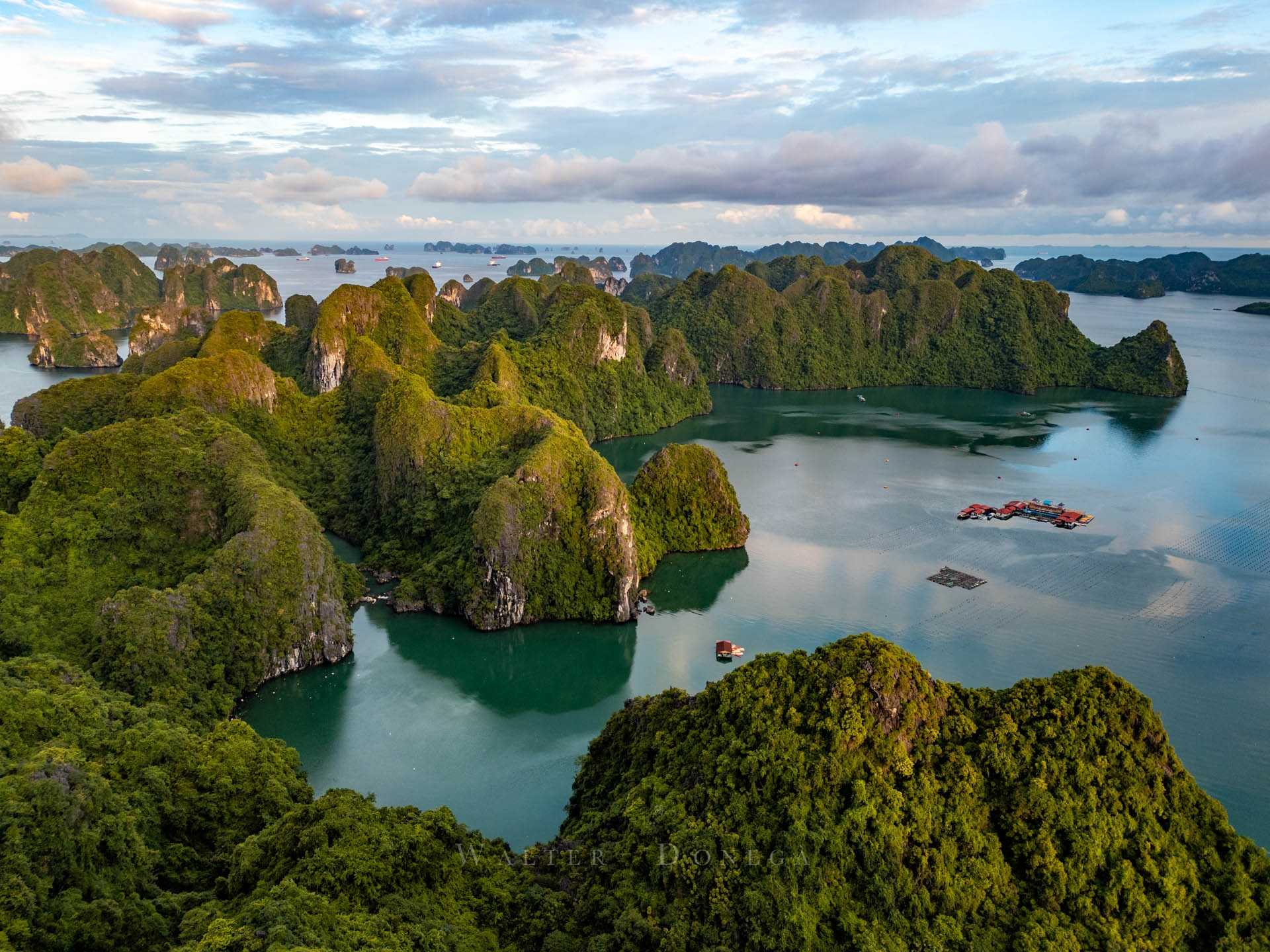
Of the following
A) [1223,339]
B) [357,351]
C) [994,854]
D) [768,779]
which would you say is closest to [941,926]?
[994,854]

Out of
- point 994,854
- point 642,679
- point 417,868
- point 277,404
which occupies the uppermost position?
point 277,404

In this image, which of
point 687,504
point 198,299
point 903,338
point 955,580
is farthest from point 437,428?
point 198,299

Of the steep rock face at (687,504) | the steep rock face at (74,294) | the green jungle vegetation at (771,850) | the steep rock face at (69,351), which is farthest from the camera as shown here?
the steep rock face at (74,294)

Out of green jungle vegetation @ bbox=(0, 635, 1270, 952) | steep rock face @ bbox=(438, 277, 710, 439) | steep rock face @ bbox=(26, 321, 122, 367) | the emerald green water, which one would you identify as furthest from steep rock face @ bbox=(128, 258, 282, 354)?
green jungle vegetation @ bbox=(0, 635, 1270, 952)

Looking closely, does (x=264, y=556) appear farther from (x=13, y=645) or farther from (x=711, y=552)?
(x=711, y=552)

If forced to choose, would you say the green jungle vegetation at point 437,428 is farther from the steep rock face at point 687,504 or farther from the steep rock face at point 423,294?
the steep rock face at point 423,294

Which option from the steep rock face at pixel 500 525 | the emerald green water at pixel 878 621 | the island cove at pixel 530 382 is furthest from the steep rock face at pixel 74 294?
the emerald green water at pixel 878 621
